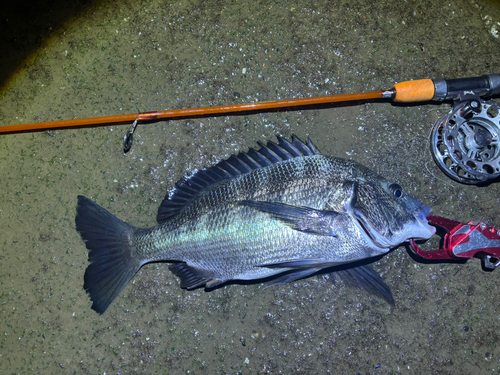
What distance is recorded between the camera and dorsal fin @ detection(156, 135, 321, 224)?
83.7 inches

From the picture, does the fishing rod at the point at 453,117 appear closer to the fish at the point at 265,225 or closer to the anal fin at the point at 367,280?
the fish at the point at 265,225

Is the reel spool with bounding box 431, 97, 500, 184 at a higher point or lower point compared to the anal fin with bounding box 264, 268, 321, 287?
higher

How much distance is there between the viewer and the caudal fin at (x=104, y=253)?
219 centimetres

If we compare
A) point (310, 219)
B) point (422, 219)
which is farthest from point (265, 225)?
point (422, 219)

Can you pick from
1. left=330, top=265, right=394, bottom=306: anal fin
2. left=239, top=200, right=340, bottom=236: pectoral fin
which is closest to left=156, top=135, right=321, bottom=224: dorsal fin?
left=239, top=200, right=340, bottom=236: pectoral fin

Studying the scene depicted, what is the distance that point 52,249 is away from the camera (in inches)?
96.2

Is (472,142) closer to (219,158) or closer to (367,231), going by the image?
(367,231)

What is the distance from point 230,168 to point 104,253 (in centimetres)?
104

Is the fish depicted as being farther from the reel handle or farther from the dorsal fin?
the reel handle

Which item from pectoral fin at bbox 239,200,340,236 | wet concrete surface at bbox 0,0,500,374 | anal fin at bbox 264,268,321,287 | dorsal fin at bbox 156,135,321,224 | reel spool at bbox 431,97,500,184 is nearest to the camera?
pectoral fin at bbox 239,200,340,236

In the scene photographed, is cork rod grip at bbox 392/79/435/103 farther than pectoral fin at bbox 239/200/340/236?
Yes

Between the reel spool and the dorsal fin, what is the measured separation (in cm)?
101

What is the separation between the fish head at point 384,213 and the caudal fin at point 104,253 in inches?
58.4

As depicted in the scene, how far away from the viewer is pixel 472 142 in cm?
227
